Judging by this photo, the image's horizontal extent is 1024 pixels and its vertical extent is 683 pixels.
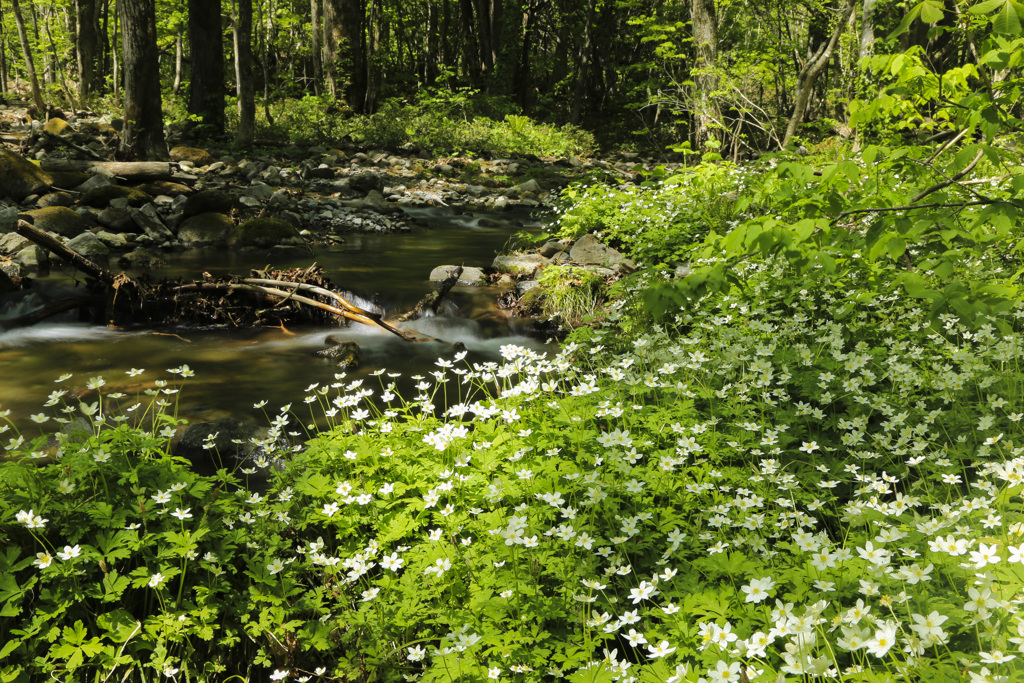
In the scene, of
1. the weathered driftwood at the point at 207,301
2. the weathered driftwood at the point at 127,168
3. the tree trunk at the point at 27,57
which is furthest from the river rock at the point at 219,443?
the tree trunk at the point at 27,57

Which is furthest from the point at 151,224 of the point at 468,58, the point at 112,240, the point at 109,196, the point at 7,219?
the point at 468,58

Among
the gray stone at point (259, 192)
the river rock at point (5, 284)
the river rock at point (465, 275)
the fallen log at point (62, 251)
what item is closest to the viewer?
the fallen log at point (62, 251)

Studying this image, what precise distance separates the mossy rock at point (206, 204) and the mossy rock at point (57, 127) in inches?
380

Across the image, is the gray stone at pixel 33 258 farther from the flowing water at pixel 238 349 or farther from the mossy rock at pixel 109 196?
the mossy rock at pixel 109 196

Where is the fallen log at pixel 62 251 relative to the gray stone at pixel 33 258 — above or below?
above

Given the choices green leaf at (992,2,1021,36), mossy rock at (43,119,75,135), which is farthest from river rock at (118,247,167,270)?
mossy rock at (43,119,75,135)

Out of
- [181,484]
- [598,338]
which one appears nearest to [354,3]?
[598,338]

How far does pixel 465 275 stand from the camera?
10.1m

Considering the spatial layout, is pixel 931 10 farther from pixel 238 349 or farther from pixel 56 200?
pixel 56 200

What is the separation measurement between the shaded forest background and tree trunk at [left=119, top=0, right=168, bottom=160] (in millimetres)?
34

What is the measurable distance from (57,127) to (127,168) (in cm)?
780

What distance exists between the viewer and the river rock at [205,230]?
12.1 meters

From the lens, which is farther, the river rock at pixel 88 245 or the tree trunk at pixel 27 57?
the tree trunk at pixel 27 57

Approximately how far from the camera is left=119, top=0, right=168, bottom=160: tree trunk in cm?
1454
